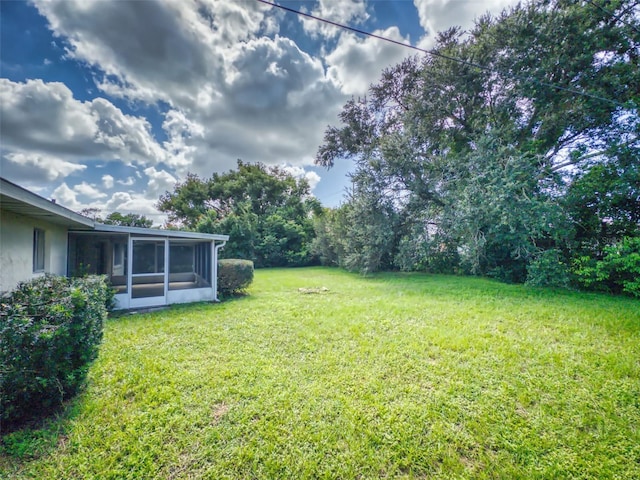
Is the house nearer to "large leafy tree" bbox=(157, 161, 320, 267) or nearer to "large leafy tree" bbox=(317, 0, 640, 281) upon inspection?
"large leafy tree" bbox=(157, 161, 320, 267)

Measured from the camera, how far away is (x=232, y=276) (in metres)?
7.70

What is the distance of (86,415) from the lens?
2389 mm

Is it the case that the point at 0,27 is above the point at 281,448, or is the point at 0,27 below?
above

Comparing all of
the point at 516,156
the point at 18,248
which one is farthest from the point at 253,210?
the point at 516,156

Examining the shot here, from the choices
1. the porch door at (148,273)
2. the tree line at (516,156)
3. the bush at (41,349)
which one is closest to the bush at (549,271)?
the tree line at (516,156)

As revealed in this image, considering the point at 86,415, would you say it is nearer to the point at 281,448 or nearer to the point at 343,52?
the point at 281,448

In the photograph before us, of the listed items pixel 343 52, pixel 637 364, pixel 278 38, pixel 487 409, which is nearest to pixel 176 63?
pixel 278 38

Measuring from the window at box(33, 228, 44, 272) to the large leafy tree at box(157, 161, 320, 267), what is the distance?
10995 millimetres

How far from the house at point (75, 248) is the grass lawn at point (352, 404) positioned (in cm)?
168

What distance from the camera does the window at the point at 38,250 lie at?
4.55m

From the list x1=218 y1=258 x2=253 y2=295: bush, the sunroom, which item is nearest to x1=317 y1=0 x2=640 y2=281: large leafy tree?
x1=218 y1=258 x2=253 y2=295: bush

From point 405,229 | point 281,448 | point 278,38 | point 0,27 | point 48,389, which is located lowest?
point 281,448

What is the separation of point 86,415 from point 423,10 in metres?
12.3

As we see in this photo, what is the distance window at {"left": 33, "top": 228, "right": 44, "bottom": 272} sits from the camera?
14.9 ft
